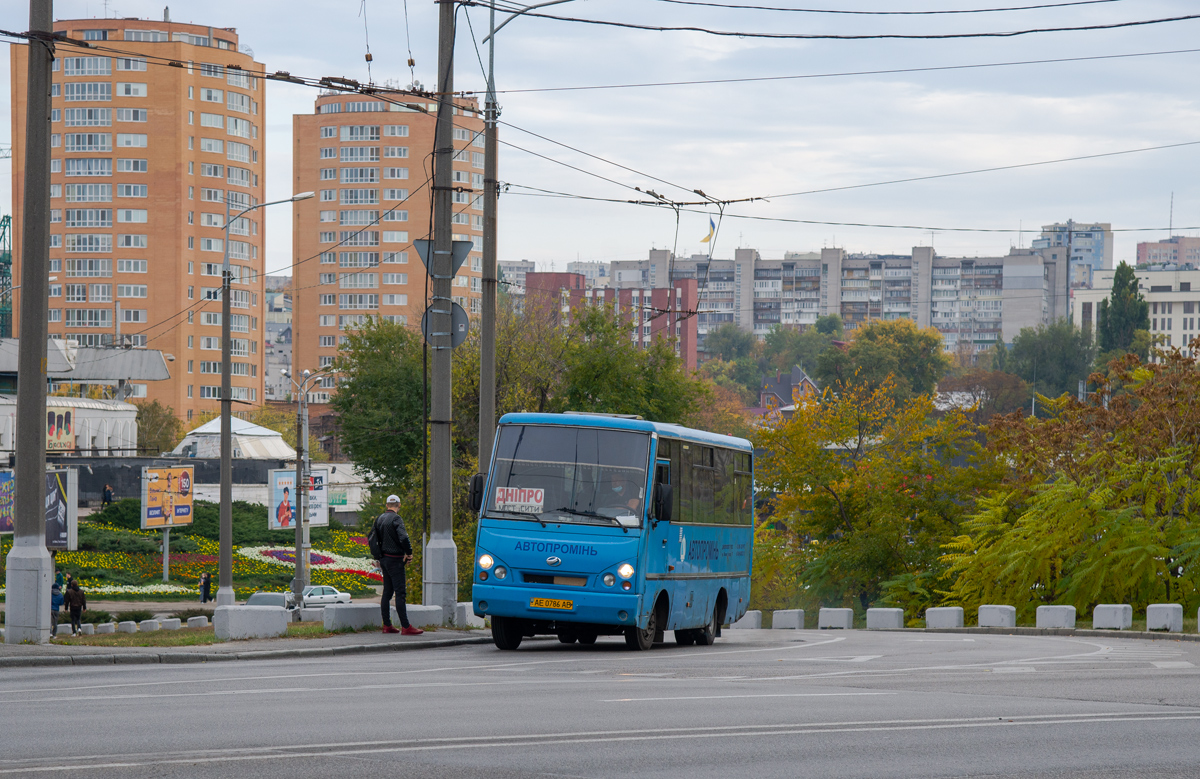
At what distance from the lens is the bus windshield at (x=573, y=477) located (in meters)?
17.0

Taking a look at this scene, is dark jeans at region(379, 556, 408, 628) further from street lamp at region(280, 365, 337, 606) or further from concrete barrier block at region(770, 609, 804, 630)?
street lamp at region(280, 365, 337, 606)

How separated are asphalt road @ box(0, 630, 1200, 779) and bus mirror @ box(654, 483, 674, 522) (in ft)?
7.48

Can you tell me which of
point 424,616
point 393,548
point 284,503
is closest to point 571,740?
point 393,548

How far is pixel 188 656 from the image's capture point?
603 inches

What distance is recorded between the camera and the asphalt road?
7438 millimetres

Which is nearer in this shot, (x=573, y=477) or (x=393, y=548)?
(x=573, y=477)

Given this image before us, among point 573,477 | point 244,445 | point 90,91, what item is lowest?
point 244,445

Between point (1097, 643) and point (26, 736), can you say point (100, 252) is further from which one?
point (26, 736)

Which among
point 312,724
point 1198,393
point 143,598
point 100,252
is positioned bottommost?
point 143,598

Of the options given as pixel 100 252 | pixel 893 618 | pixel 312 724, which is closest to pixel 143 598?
pixel 893 618

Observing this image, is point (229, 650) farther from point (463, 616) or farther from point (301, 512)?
point (301, 512)

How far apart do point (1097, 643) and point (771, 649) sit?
589cm

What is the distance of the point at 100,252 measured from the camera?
11912 cm

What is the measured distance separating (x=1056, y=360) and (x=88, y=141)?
9488cm
